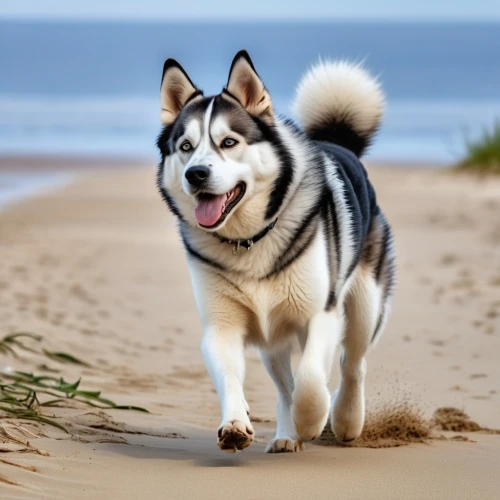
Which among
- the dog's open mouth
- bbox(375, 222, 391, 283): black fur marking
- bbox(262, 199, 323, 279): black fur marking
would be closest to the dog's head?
the dog's open mouth

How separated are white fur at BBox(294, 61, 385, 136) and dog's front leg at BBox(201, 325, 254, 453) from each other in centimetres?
149

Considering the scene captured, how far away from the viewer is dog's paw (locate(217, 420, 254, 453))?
3316mm

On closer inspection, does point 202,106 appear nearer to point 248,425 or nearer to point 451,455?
point 248,425

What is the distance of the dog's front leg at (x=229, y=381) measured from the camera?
3.33 meters

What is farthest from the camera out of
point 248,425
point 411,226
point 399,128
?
point 399,128

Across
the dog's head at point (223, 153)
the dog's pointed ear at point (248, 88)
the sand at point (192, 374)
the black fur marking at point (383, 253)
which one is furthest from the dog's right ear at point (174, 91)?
the sand at point (192, 374)

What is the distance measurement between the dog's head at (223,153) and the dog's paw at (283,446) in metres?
0.83

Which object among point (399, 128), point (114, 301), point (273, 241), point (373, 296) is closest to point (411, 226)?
point (114, 301)

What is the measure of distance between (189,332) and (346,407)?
259 centimetres

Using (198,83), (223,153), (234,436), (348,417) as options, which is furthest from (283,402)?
(198,83)

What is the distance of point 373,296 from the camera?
447 cm

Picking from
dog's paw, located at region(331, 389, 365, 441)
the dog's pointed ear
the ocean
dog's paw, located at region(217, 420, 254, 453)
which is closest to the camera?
dog's paw, located at region(217, 420, 254, 453)

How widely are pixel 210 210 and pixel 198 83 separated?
436 centimetres

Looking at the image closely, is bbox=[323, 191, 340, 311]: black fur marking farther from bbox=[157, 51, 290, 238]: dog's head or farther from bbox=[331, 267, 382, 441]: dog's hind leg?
bbox=[331, 267, 382, 441]: dog's hind leg
